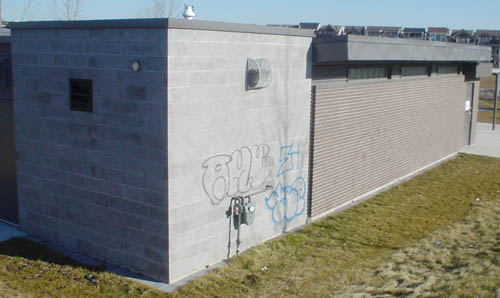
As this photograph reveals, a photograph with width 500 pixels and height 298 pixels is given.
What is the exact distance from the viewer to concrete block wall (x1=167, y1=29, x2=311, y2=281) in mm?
7766

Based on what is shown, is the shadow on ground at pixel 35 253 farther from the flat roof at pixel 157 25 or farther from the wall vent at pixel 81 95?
the flat roof at pixel 157 25

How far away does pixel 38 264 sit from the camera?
27.8 ft

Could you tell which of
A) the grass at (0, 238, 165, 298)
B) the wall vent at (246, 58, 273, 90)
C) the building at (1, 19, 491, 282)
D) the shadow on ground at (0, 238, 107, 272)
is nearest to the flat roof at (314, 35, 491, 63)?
the building at (1, 19, 491, 282)

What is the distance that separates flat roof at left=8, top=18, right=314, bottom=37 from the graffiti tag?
78.3 inches

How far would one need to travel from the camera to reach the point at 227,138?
8.67 m

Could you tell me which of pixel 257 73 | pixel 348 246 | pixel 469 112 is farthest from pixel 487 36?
pixel 257 73

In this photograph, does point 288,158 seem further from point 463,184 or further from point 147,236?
point 463,184

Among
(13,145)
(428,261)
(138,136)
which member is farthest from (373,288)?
(13,145)

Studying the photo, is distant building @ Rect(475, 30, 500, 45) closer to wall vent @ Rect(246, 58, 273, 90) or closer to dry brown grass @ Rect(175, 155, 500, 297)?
dry brown grass @ Rect(175, 155, 500, 297)

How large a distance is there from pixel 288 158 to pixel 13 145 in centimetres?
520

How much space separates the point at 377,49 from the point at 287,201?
3823 mm

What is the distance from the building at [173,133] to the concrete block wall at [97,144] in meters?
0.02

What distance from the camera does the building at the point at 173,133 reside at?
7.73 m

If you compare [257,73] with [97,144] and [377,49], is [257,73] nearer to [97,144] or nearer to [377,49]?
[97,144]
